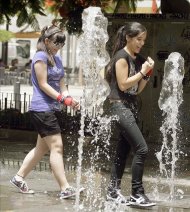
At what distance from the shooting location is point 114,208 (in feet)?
21.2

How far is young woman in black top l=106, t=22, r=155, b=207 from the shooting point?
21.4 feet

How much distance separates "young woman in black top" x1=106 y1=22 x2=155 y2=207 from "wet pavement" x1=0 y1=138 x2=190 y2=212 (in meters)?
0.20

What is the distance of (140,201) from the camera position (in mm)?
6531

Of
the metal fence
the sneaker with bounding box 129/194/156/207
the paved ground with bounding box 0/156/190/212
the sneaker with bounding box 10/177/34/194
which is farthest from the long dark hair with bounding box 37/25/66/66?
the metal fence

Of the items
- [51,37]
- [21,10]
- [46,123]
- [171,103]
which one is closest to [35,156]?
[46,123]

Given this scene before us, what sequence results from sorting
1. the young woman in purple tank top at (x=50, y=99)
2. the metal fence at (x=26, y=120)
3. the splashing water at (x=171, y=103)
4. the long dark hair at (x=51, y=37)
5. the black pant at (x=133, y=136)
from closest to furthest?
the black pant at (x=133, y=136), the young woman in purple tank top at (x=50, y=99), the long dark hair at (x=51, y=37), the splashing water at (x=171, y=103), the metal fence at (x=26, y=120)

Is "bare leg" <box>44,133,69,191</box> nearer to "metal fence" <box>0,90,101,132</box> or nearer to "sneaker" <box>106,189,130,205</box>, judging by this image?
"sneaker" <box>106,189,130,205</box>

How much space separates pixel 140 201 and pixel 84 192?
0.83 m

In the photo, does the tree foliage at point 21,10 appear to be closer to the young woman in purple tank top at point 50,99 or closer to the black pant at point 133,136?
the young woman in purple tank top at point 50,99

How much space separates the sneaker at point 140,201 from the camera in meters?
6.52

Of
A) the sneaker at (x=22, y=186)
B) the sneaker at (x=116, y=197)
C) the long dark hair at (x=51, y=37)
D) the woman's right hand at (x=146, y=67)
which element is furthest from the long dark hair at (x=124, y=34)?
the sneaker at (x=22, y=186)

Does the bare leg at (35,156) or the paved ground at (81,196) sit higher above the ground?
the bare leg at (35,156)

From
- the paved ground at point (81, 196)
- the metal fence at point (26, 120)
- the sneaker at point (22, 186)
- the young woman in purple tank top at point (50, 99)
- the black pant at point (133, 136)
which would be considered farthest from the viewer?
the metal fence at point (26, 120)

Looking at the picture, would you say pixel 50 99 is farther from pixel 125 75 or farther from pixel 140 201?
pixel 140 201
